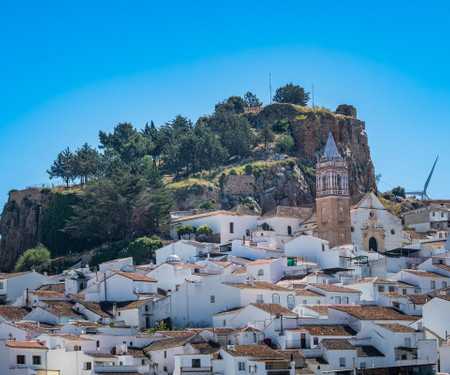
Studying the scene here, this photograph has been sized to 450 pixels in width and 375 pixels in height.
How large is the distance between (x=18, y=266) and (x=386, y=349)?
4343cm

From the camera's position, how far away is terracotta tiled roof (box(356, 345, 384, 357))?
2352 inches

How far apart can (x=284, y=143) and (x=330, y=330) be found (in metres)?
53.0

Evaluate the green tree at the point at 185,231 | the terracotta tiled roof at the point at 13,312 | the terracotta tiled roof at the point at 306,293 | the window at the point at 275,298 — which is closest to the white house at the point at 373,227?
the green tree at the point at 185,231

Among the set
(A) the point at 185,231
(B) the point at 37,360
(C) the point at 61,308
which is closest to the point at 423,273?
(A) the point at 185,231

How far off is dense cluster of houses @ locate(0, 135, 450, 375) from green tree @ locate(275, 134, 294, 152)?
17927mm

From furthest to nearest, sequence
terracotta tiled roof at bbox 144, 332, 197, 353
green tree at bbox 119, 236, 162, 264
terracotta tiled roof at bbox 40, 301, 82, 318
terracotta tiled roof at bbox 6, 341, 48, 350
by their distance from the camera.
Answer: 1. green tree at bbox 119, 236, 162, 264
2. terracotta tiled roof at bbox 40, 301, 82, 318
3. terracotta tiled roof at bbox 144, 332, 197, 353
4. terracotta tiled roof at bbox 6, 341, 48, 350

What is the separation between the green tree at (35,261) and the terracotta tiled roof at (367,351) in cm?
4053

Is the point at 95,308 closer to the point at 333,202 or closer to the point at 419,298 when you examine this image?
the point at 419,298

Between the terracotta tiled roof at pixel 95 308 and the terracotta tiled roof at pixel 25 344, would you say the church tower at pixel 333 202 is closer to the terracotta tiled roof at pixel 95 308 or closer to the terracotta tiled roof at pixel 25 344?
the terracotta tiled roof at pixel 95 308

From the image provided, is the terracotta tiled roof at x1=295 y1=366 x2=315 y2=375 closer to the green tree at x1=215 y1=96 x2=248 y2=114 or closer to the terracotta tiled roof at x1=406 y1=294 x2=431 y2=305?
the terracotta tiled roof at x1=406 y1=294 x2=431 y2=305

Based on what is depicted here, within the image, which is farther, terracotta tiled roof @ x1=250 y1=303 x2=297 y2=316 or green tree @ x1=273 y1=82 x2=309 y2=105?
green tree @ x1=273 y1=82 x2=309 y2=105

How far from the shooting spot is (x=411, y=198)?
11794 cm

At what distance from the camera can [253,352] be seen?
188 feet

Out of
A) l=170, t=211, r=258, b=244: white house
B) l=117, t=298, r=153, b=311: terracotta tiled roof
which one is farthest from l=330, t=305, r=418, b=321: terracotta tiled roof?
l=170, t=211, r=258, b=244: white house
